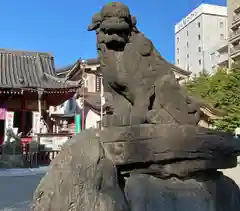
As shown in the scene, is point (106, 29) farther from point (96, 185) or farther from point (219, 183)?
point (219, 183)

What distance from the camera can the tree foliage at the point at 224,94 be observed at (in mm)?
16438

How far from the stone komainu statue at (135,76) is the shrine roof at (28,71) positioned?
43.4ft

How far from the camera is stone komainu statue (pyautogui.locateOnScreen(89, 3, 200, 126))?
3.25 meters

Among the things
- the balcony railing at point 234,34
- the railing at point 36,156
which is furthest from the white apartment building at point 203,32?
the railing at point 36,156

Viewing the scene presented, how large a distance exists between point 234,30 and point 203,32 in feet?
35.7

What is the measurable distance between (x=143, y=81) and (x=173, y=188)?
1113mm

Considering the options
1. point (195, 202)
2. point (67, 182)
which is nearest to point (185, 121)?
point (195, 202)

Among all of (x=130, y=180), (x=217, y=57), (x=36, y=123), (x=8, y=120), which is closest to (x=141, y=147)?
(x=130, y=180)

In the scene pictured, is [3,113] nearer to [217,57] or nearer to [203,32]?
[217,57]

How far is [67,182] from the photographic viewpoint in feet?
7.61

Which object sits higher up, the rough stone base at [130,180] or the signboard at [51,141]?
the rough stone base at [130,180]

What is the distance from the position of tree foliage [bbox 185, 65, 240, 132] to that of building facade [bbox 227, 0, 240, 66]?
755 centimetres

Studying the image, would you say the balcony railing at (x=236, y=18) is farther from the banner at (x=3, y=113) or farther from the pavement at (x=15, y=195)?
the pavement at (x=15, y=195)

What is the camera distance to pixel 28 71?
61.9 ft
